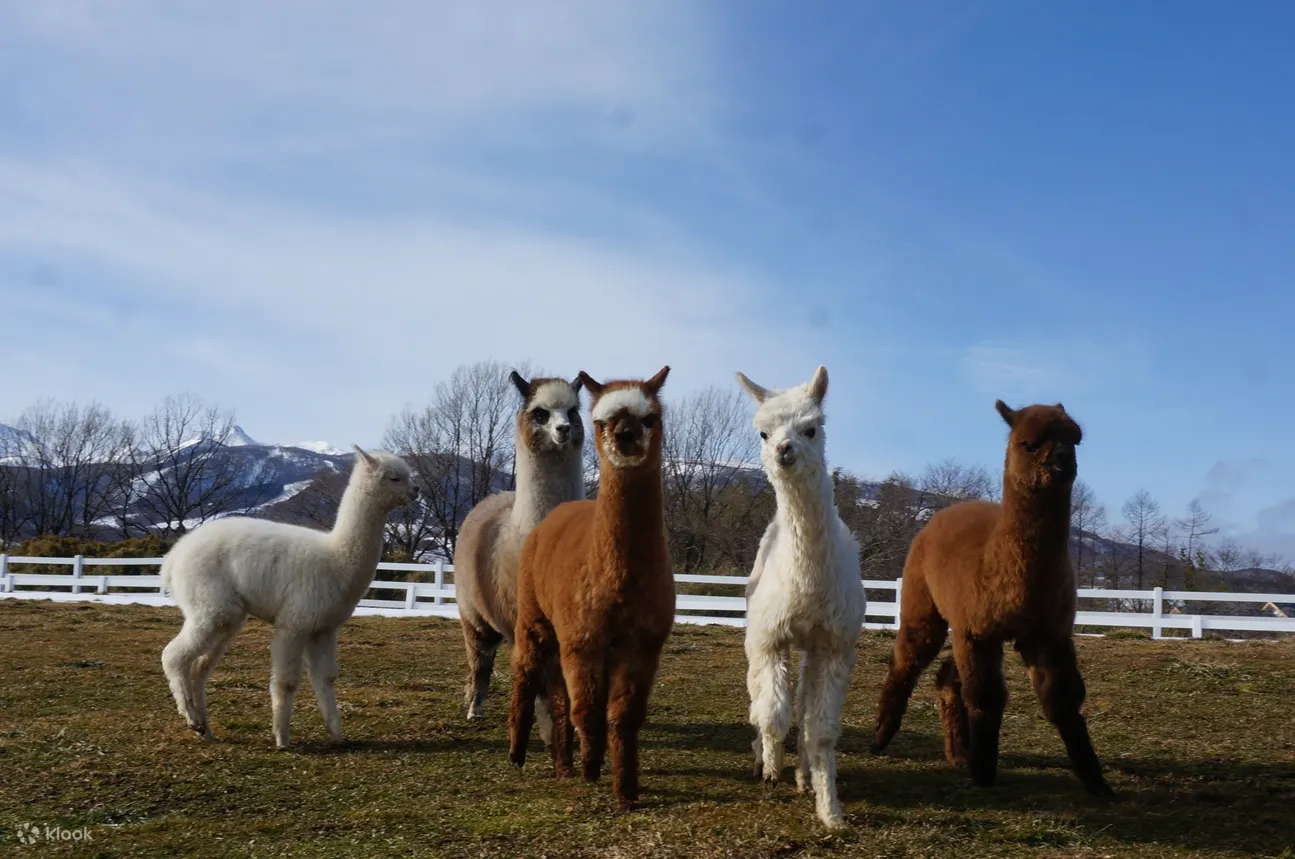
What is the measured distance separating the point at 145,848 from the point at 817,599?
3647 mm

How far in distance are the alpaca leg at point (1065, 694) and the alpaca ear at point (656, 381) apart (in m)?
2.57

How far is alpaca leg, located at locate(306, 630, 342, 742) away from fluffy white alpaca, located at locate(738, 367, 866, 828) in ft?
11.6

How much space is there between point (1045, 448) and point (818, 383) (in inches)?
49.9

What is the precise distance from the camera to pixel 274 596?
735 centimetres

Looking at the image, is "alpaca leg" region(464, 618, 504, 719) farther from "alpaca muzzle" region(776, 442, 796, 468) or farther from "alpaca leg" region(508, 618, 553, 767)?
"alpaca muzzle" region(776, 442, 796, 468)

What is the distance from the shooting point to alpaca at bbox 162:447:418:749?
23.7ft

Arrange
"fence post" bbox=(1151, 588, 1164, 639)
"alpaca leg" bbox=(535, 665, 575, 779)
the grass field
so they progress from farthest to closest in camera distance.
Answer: "fence post" bbox=(1151, 588, 1164, 639)
"alpaca leg" bbox=(535, 665, 575, 779)
the grass field

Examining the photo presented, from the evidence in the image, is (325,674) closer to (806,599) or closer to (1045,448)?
(806,599)

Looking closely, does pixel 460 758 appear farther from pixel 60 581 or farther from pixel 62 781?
pixel 60 581

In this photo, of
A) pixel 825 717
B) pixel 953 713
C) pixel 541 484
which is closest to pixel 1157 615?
pixel 953 713

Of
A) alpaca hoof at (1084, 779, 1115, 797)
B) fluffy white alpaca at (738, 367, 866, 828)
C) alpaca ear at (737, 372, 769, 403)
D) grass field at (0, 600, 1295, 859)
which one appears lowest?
grass field at (0, 600, 1295, 859)

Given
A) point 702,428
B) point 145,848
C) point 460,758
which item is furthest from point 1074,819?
point 702,428

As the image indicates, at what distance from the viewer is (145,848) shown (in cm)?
486

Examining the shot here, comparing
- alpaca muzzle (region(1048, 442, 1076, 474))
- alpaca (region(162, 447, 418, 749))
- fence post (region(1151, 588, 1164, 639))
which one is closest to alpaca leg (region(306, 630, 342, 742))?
alpaca (region(162, 447, 418, 749))
